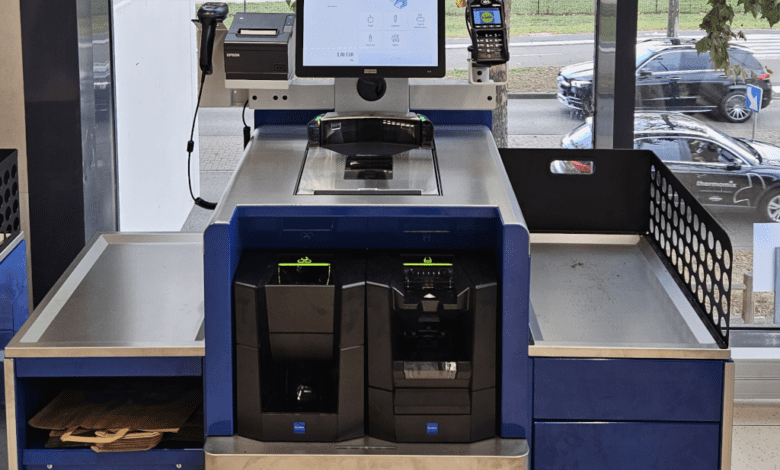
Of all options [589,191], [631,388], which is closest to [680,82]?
[589,191]

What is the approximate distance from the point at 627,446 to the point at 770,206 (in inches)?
73.4

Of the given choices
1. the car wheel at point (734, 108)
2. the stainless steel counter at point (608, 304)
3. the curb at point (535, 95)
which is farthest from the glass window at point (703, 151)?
the stainless steel counter at point (608, 304)

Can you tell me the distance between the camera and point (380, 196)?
211cm

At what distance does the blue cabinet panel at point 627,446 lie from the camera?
2.13 metres

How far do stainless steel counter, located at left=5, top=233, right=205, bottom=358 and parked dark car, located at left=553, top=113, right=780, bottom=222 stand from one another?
161 centimetres

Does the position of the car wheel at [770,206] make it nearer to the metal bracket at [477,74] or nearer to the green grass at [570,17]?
the green grass at [570,17]

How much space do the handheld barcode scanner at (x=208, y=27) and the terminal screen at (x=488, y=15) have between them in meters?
0.70

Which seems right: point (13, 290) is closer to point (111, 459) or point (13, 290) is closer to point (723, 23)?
point (111, 459)

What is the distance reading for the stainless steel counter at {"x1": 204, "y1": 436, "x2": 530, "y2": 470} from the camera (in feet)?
6.72

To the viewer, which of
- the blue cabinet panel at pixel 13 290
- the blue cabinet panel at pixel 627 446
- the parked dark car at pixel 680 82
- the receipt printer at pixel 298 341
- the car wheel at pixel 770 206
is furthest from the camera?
the car wheel at pixel 770 206

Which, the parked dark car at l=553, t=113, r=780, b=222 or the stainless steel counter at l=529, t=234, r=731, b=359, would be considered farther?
the parked dark car at l=553, t=113, r=780, b=222

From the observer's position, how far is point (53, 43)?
9.64ft

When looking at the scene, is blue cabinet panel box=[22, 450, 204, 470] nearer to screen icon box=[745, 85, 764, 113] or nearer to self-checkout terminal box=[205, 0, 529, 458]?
self-checkout terminal box=[205, 0, 529, 458]

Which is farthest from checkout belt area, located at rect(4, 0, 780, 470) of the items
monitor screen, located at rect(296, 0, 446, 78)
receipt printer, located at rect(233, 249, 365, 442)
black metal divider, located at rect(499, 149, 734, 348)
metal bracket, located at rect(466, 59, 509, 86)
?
black metal divider, located at rect(499, 149, 734, 348)
